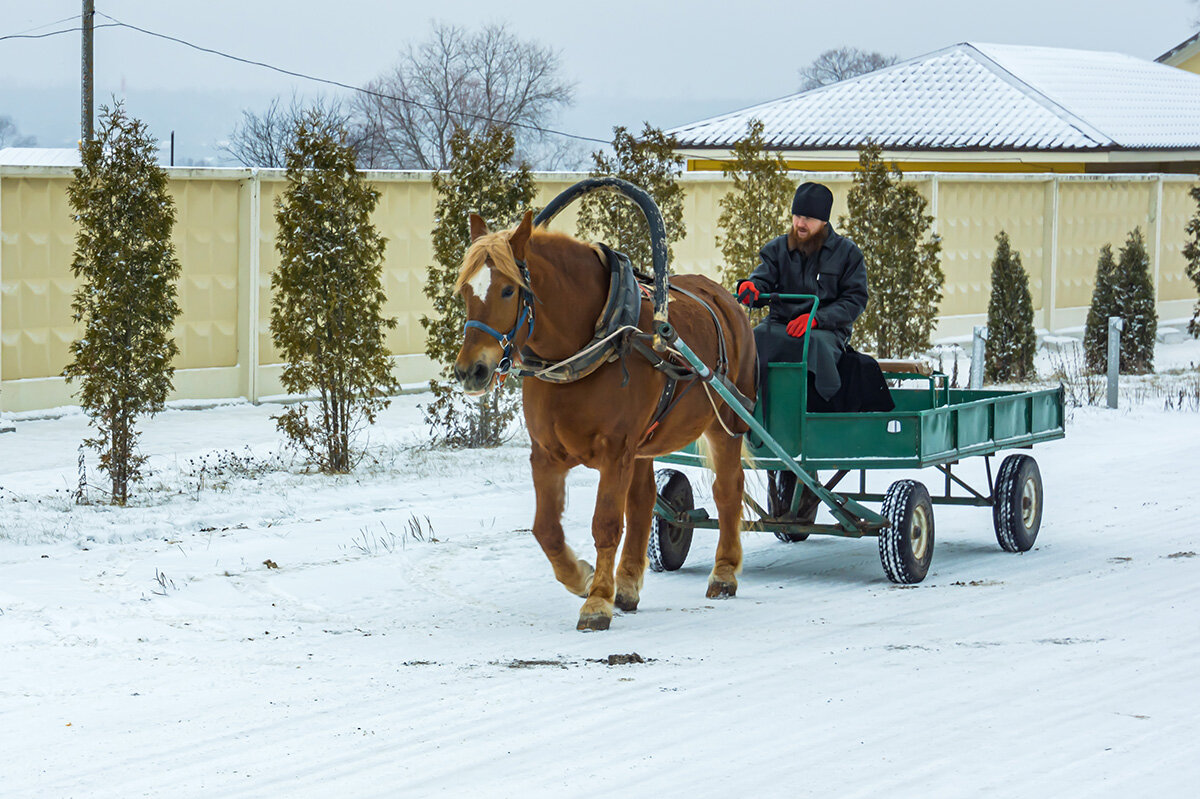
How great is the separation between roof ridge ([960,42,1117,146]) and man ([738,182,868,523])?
23.8 metres

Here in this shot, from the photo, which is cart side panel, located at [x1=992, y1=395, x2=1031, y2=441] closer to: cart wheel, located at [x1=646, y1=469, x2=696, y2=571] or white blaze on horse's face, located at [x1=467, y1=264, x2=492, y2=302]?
cart wheel, located at [x1=646, y1=469, x2=696, y2=571]

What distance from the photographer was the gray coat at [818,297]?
8.61m

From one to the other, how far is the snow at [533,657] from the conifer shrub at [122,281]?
0.63 meters

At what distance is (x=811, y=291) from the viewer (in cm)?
902

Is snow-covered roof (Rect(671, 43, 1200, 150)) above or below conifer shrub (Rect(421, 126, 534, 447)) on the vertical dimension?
above

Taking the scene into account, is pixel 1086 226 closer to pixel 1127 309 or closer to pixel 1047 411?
pixel 1127 309

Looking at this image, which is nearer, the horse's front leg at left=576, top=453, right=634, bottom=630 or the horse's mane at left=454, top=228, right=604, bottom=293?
the horse's mane at left=454, top=228, right=604, bottom=293

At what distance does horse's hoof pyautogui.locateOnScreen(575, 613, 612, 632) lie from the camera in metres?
7.19

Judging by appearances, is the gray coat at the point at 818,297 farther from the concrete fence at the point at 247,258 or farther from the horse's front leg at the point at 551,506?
the concrete fence at the point at 247,258

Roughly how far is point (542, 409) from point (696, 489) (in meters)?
4.57

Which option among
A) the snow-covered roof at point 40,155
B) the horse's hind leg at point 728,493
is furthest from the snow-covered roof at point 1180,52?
the horse's hind leg at point 728,493

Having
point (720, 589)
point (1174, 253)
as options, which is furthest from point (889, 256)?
point (1174, 253)

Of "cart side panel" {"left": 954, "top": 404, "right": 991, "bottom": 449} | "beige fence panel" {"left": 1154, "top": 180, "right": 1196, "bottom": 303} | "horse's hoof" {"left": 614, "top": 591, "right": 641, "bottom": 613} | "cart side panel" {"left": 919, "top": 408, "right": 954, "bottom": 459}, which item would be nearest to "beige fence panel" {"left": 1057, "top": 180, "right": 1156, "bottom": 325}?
"beige fence panel" {"left": 1154, "top": 180, "right": 1196, "bottom": 303}

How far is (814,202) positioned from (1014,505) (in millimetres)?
2179
